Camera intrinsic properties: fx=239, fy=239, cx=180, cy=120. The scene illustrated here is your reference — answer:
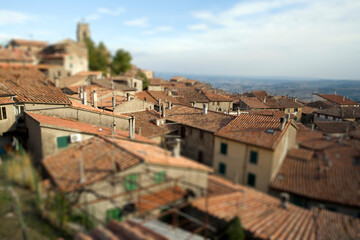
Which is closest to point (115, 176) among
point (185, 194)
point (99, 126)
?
point (185, 194)

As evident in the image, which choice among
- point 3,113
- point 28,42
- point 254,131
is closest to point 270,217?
point 254,131

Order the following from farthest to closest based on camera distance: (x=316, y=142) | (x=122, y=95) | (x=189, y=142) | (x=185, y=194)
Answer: (x=122, y=95) < (x=189, y=142) < (x=316, y=142) < (x=185, y=194)

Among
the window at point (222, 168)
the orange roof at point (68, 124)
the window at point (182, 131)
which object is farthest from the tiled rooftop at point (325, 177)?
the orange roof at point (68, 124)

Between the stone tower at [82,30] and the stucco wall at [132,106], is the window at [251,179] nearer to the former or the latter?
the stucco wall at [132,106]

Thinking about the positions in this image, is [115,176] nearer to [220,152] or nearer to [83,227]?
[83,227]

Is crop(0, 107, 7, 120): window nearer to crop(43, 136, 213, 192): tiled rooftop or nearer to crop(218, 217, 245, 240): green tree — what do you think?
crop(43, 136, 213, 192): tiled rooftop
